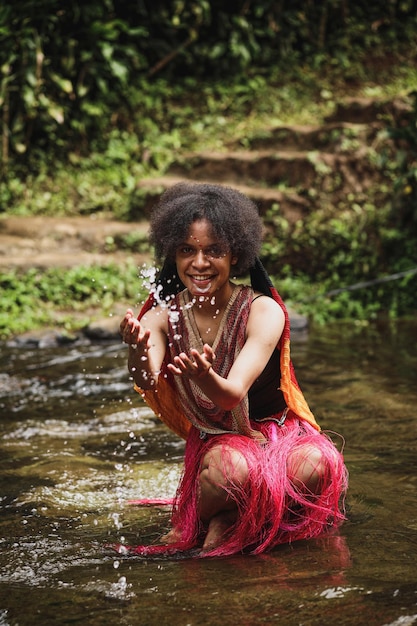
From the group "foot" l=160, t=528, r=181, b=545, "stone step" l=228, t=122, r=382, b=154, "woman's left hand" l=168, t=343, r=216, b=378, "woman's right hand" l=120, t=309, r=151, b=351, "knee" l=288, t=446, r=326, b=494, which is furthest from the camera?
"stone step" l=228, t=122, r=382, b=154

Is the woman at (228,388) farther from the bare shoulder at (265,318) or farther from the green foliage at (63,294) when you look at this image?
the green foliage at (63,294)

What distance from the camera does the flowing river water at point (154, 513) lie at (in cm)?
230

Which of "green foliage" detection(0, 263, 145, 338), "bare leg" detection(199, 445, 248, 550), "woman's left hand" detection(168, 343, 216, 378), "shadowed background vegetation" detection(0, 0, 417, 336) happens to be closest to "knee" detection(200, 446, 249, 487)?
"bare leg" detection(199, 445, 248, 550)

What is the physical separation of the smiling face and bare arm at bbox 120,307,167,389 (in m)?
0.22

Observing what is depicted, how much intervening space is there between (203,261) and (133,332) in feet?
1.35

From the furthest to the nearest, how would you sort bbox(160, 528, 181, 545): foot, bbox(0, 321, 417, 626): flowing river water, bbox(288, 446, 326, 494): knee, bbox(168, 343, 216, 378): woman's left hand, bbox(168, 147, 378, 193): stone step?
1. bbox(168, 147, 378, 193): stone step
2. bbox(160, 528, 181, 545): foot
3. bbox(288, 446, 326, 494): knee
4. bbox(168, 343, 216, 378): woman's left hand
5. bbox(0, 321, 417, 626): flowing river water

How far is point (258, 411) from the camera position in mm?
3256

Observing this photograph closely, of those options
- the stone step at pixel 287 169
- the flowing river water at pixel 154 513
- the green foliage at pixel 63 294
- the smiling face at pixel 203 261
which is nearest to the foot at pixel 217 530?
the flowing river water at pixel 154 513

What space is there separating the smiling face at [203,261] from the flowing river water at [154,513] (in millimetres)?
1029

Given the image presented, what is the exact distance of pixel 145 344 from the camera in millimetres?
2898

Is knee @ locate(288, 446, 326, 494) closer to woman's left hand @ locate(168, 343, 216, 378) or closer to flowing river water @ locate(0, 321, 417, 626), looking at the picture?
flowing river water @ locate(0, 321, 417, 626)

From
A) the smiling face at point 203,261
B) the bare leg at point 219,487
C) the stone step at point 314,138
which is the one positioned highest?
the stone step at point 314,138

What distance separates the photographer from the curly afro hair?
302cm

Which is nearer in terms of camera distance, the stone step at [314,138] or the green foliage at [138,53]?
the stone step at [314,138]
